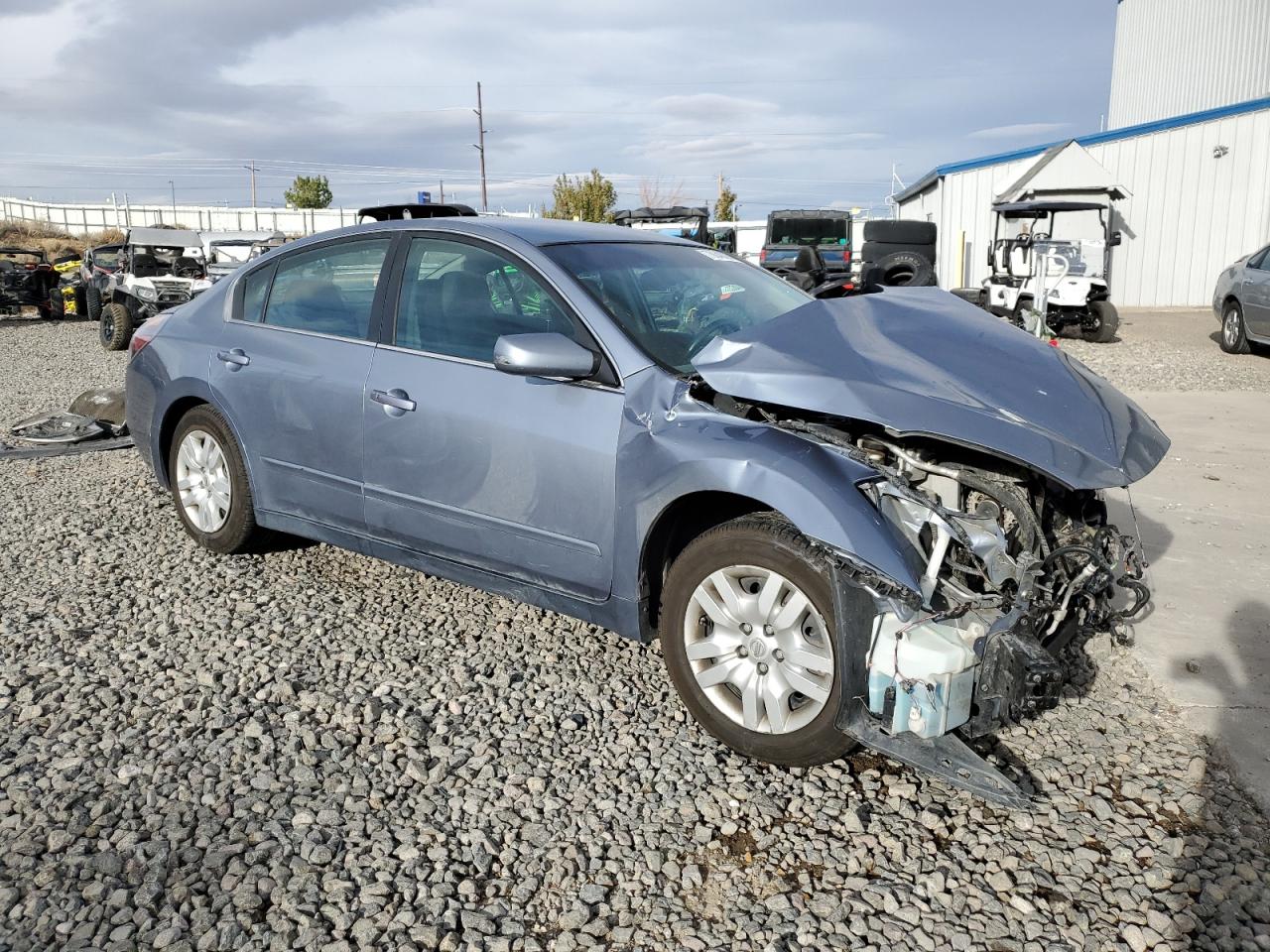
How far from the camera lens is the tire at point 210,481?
A: 4.65 meters

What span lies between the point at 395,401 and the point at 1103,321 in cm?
1464

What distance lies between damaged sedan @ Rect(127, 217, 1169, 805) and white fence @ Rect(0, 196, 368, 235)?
170 ft

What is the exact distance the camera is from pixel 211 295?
4.91 meters

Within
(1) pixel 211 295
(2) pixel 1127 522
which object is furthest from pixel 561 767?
(2) pixel 1127 522

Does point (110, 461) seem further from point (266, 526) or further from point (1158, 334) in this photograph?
point (1158, 334)

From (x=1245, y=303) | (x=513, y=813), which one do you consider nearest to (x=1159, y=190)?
(x=1245, y=303)

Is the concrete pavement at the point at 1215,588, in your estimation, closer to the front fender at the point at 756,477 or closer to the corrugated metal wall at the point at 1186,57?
the front fender at the point at 756,477

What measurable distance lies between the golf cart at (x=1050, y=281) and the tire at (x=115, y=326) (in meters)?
13.3

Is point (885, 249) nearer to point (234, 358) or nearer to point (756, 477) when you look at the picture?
point (234, 358)

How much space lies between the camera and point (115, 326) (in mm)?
15750

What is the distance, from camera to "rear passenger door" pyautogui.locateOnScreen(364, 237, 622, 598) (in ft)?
11.1

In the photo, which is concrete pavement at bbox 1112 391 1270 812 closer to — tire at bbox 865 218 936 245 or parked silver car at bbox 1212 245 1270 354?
parked silver car at bbox 1212 245 1270 354

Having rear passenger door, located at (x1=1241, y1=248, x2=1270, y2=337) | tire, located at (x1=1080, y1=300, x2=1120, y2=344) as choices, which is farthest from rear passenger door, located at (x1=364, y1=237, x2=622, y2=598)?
tire, located at (x1=1080, y1=300, x2=1120, y2=344)

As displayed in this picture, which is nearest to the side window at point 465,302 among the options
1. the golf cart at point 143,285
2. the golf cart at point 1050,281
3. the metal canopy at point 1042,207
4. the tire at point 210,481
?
the tire at point 210,481
